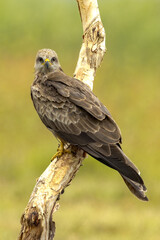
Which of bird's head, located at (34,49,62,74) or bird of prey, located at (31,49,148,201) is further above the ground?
bird's head, located at (34,49,62,74)

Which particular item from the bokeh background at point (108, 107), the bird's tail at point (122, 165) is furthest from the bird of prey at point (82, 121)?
the bokeh background at point (108, 107)

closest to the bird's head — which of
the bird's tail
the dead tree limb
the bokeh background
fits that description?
the dead tree limb

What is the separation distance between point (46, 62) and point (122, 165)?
2028 mm

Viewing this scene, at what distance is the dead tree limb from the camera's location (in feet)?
21.8

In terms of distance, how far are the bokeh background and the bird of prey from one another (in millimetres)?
3820

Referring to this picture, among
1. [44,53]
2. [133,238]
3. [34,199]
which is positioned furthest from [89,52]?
[133,238]

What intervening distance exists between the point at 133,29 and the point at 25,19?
377 centimetres

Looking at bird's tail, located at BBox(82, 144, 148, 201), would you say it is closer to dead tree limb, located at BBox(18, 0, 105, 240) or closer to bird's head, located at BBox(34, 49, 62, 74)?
dead tree limb, located at BBox(18, 0, 105, 240)

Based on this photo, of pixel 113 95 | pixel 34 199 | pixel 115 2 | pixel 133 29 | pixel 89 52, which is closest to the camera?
pixel 34 199

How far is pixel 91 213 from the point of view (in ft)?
43.5

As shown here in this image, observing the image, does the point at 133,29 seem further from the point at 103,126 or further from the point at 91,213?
the point at 103,126

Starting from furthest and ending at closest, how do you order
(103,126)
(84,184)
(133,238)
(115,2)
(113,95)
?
(115,2) → (113,95) → (84,184) → (133,238) → (103,126)

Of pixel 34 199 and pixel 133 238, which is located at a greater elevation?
pixel 133 238

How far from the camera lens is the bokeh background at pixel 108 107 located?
12.8 m
